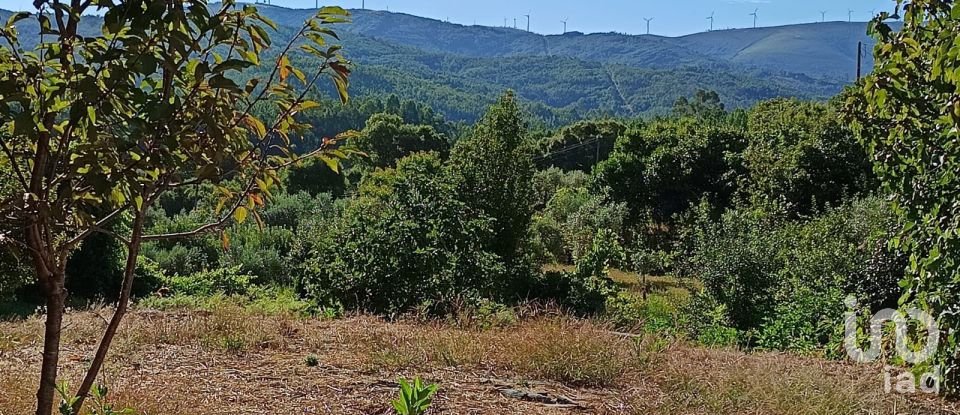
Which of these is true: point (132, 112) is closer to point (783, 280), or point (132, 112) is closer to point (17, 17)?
point (17, 17)

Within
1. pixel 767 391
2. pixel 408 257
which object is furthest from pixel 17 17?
pixel 408 257

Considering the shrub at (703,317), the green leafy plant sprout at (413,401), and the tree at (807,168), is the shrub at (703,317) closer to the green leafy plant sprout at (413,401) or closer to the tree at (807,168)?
the green leafy plant sprout at (413,401)

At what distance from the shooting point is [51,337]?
5.82ft

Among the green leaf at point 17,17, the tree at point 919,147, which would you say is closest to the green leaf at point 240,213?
the green leaf at point 17,17

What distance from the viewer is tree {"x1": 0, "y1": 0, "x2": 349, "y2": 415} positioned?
4.66 ft

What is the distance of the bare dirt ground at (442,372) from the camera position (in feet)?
11.5

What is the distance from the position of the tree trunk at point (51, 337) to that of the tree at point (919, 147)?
271cm

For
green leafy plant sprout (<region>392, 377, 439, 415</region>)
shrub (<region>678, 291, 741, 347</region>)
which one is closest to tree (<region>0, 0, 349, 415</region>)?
green leafy plant sprout (<region>392, 377, 439, 415</region>)

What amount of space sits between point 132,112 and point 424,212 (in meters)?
7.61

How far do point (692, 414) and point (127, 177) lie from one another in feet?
9.36

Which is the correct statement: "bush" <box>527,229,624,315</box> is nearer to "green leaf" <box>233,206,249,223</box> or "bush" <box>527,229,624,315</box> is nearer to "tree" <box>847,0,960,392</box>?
"tree" <box>847,0,960,392</box>

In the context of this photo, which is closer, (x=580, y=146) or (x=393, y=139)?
(x=393, y=139)

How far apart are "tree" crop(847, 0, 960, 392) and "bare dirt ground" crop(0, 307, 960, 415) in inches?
35.1

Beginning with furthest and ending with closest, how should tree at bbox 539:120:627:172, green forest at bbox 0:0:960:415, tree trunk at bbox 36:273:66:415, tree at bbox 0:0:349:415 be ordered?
tree at bbox 539:120:627:172, tree trunk at bbox 36:273:66:415, green forest at bbox 0:0:960:415, tree at bbox 0:0:349:415
